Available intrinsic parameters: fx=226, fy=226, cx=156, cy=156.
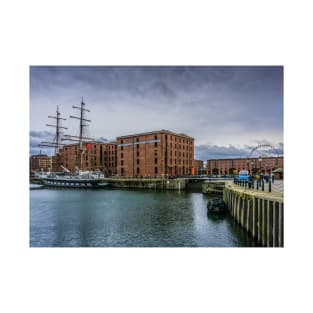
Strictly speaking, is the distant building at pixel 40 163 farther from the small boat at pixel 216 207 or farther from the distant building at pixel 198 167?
the small boat at pixel 216 207

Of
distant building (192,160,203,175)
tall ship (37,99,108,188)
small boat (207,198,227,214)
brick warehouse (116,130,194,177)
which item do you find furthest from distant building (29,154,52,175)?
small boat (207,198,227,214)

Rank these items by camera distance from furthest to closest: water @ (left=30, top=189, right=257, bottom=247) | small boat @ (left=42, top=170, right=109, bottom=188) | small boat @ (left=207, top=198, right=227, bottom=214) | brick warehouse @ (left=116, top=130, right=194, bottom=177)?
small boat @ (left=42, top=170, right=109, bottom=188) → brick warehouse @ (left=116, top=130, right=194, bottom=177) → small boat @ (left=207, top=198, right=227, bottom=214) → water @ (left=30, top=189, right=257, bottom=247)

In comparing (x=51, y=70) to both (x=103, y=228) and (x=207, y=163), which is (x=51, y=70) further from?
(x=207, y=163)

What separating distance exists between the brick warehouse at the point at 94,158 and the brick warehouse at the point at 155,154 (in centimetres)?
1355

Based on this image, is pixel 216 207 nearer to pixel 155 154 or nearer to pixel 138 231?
pixel 138 231

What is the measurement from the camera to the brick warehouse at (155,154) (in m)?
45.5

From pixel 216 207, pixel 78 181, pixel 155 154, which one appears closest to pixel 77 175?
pixel 78 181

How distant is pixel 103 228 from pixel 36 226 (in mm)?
4626

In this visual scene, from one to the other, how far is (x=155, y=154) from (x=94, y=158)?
28.5 m

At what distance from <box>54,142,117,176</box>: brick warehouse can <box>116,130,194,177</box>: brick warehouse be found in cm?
1355

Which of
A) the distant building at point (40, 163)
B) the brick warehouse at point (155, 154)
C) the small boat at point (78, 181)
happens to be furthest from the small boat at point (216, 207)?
the distant building at point (40, 163)

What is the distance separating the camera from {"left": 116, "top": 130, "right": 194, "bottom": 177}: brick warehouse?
45469 mm

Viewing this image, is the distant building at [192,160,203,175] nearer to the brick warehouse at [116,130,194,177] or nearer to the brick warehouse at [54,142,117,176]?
the brick warehouse at [116,130,194,177]
